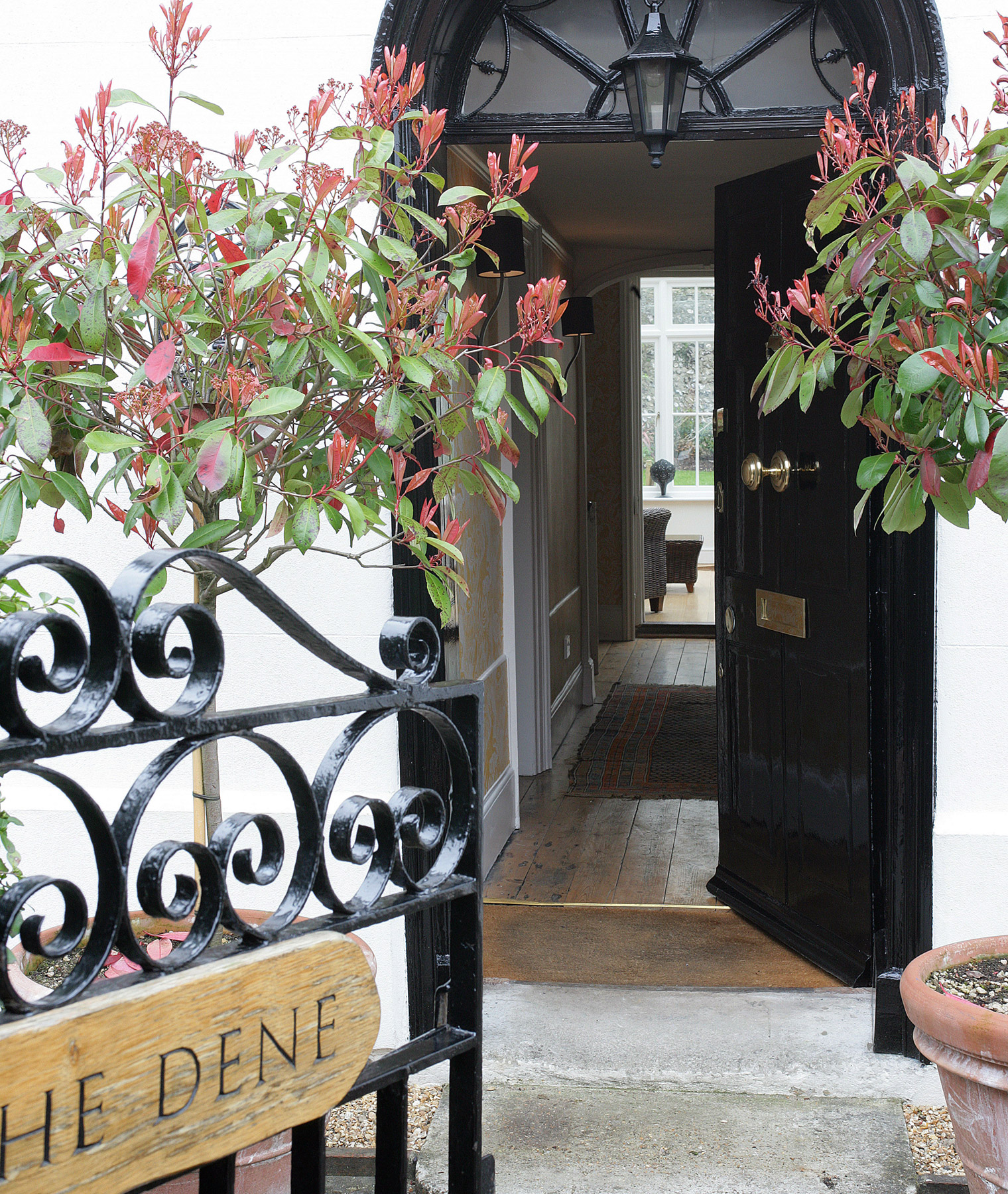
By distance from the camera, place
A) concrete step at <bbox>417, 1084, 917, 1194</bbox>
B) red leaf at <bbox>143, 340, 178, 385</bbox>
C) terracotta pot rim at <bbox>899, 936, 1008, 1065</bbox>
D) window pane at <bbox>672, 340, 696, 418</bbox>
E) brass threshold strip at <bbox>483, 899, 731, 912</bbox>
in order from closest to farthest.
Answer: red leaf at <bbox>143, 340, 178, 385</bbox>
terracotta pot rim at <bbox>899, 936, 1008, 1065</bbox>
concrete step at <bbox>417, 1084, 917, 1194</bbox>
brass threshold strip at <bbox>483, 899, 731, 912</bbox>
window pane at <bbox>672, 340, 696, 418</bbox>

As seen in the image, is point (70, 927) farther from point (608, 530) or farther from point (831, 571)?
point (608, 530)

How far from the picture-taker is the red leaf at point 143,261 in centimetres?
140

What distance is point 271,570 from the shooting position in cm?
283

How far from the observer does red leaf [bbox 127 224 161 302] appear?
55.2 inches

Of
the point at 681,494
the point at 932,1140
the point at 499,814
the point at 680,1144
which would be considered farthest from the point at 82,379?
the point at 681,494

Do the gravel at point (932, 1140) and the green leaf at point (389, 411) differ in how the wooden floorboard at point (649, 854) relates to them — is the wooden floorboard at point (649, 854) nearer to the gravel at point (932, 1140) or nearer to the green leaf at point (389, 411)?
the gravel at point (932, 1140)

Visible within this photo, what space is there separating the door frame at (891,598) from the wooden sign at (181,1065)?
185cm

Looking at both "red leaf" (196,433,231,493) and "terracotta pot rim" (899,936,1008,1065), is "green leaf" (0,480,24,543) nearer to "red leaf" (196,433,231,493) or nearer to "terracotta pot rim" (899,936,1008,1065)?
"red leaf" (196,433,231,493)

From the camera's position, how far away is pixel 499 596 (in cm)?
441

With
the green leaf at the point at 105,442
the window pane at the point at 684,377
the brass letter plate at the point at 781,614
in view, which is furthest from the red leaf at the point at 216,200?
the window pane at the point at 684,377

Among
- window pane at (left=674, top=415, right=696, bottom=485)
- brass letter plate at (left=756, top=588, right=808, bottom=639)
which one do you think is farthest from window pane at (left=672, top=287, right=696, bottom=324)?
brass letter plate at (left=756, top=588, right=808, bottom=639)

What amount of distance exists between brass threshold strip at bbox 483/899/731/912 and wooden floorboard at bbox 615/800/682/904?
3 cm

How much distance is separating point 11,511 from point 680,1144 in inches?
73.1

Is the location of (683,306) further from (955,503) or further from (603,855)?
(955,503)
